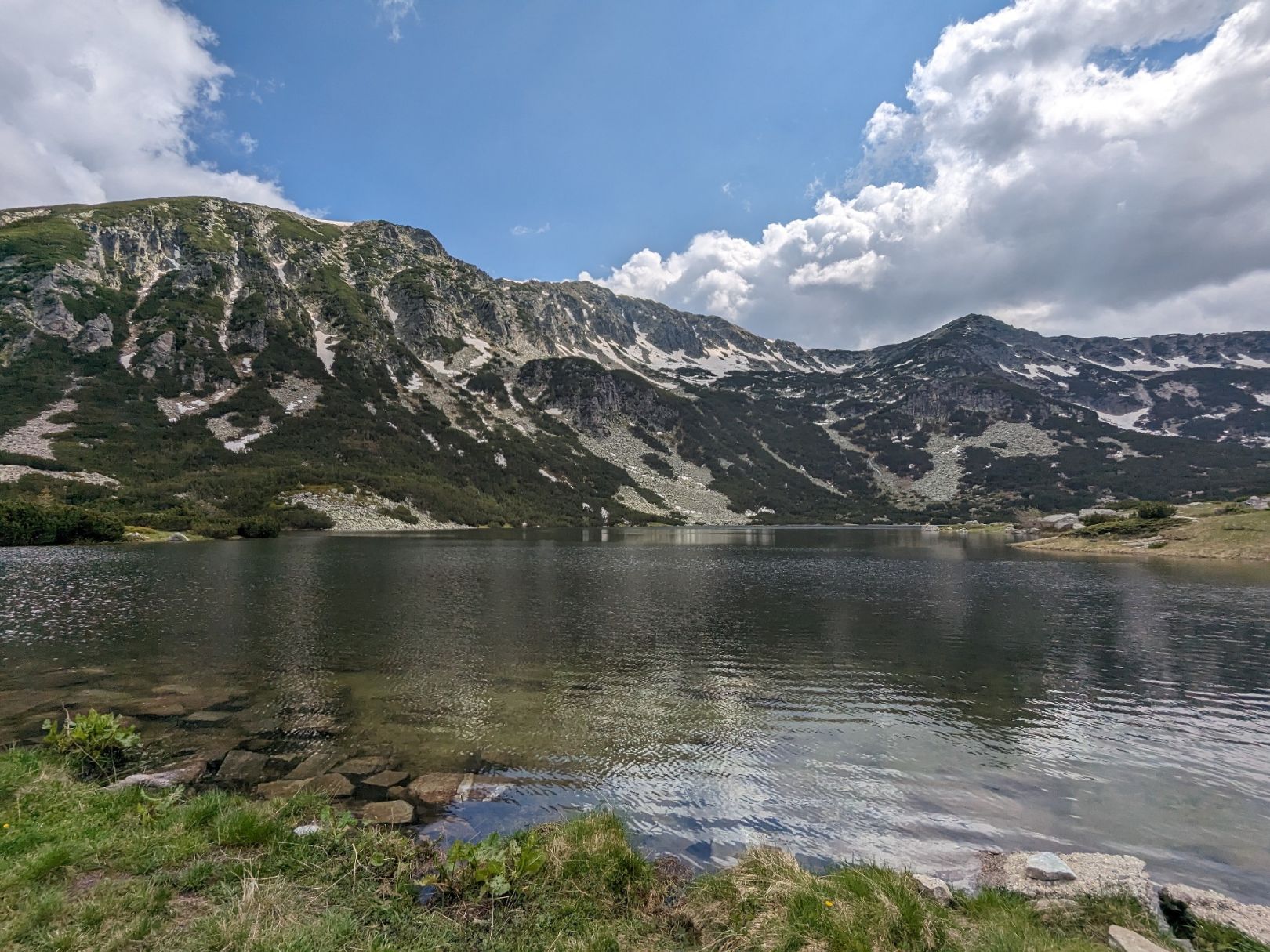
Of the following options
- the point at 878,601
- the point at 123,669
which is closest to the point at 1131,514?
the point at 878,601

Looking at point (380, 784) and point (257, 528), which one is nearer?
point (380, 784)

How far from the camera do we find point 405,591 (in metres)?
42.3

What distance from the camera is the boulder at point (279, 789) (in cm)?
1206

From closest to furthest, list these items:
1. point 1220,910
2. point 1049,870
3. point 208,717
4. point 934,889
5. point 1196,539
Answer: point 1220,910 → point 934,889 → point 1049,870 → point 208,717 → point 1196,539

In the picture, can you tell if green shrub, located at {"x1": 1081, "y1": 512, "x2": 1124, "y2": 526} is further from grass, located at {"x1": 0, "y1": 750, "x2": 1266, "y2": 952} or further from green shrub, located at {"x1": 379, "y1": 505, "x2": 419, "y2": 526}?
green shrub, located at {"x1": 379, "y1": 505, "x2": 419, "y2": 526}

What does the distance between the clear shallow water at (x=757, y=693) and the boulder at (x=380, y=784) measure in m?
1.02

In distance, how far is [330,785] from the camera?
1262cm

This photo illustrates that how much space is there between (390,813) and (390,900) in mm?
4413

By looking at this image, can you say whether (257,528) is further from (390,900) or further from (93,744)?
(390,900)

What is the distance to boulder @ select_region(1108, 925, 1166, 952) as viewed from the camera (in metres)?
6.88

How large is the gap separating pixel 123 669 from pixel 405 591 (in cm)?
2045

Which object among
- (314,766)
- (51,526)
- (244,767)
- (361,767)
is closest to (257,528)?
(51,526)

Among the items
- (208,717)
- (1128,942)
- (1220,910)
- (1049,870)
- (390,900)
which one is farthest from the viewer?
(208,717)

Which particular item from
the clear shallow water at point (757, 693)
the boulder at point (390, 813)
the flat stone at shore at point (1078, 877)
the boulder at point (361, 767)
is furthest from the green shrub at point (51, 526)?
the flat stone at shore at point (1078, 877)
